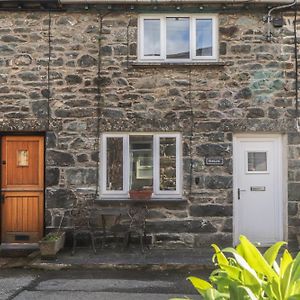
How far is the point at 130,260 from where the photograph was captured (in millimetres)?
7820

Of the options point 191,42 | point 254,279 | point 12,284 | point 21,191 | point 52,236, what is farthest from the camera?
point 21,191

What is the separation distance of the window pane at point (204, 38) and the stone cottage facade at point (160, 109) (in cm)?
15

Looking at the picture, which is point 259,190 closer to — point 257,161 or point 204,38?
point 257,161

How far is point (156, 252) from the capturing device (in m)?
8.42

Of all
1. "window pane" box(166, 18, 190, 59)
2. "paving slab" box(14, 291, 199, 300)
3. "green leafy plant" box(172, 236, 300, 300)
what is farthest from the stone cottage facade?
"green leafy plant" box(172, 236, 300, 300)

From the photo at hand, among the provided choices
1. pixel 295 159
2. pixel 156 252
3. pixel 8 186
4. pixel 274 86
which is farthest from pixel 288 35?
pixel 8 186

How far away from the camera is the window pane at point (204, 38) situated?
894 cm

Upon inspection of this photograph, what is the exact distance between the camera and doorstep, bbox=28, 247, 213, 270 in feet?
24.7

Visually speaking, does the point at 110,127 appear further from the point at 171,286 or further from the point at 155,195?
the point at 171,286

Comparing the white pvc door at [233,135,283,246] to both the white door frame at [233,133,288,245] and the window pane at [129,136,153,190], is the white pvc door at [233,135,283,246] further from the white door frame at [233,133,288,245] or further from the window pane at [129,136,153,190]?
the window pane at [129,136,153,190]

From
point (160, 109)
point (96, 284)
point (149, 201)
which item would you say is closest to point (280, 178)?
point (149, 201)

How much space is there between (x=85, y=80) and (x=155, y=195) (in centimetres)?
261

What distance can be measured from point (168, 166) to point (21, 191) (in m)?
2.95

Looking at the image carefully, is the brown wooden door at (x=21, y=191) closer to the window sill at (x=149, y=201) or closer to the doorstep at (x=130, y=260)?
the doorstep at (x=130, y=260)
